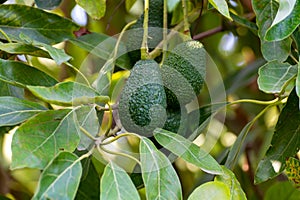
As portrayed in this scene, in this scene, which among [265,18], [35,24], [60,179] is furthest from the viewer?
[35,24]

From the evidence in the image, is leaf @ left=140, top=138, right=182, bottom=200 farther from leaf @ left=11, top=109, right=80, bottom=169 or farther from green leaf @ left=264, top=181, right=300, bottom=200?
green leaf @ left=264, top=181, right=300, bottom=200

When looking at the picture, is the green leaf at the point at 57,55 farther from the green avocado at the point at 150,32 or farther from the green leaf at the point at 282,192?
the green leaf at the point at 282,192

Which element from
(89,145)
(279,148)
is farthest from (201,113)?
(89,145)

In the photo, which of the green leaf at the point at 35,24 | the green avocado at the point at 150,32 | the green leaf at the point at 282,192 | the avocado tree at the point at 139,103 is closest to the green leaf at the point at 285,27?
the avocado tree at the point at 139,103

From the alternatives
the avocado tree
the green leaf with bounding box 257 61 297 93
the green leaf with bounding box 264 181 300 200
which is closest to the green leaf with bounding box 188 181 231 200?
the avocado tree

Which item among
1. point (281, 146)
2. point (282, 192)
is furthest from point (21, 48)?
point (282, 192)

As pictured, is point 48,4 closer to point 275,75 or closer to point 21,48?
point 21,48
